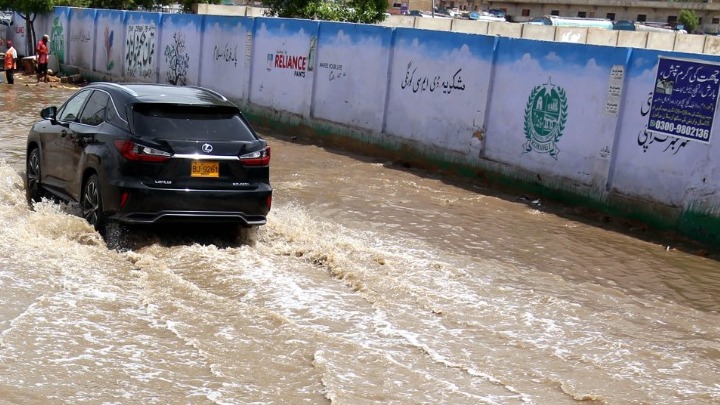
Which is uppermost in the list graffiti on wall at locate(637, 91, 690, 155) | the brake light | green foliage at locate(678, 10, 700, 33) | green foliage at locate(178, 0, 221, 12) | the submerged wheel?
green foliage at locate(678, 10, 700, 33)

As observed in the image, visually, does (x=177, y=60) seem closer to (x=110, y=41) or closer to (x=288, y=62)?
(x=110, y=41)

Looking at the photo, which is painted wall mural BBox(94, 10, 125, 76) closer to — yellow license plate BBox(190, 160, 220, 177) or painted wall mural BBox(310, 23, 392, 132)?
painted wall mural BBox(310, 23, 392, 132)

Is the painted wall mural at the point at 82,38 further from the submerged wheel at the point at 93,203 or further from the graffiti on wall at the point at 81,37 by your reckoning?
the submerged wheel at the point at 93,203

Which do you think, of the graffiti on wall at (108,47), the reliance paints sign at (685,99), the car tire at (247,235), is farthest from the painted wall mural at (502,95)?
the graffiti on wall at (108,47)

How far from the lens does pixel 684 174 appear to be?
38.6 feet

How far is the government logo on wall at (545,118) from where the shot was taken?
1377 cm

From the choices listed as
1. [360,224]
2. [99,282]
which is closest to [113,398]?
[99,282]

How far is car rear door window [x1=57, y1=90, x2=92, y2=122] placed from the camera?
1024cm

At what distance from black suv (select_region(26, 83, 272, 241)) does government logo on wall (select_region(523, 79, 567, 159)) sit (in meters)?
5.92

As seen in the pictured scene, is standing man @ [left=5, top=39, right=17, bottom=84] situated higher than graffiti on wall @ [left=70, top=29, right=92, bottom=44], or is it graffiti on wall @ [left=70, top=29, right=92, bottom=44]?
graffiti on wall @ [left=70, top=29, right=92, bottom=44]

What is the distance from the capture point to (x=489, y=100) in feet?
49.6

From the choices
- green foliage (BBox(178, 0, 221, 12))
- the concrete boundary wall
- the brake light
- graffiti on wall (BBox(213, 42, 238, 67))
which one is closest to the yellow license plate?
the brake light

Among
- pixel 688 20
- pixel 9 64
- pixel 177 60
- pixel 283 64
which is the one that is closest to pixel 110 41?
pixel 9 64

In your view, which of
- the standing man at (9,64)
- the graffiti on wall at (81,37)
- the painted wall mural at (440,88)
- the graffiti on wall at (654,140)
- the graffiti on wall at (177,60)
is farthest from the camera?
the graffiti on wall at (81,37)
